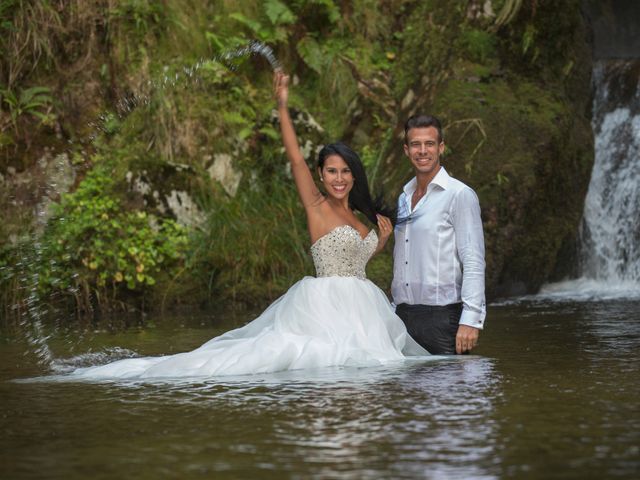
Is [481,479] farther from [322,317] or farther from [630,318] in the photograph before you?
[630,318]

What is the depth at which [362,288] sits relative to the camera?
7914mm

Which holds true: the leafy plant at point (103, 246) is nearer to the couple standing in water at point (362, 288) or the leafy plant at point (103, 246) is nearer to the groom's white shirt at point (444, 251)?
the couple standing in water at point (362, 288)

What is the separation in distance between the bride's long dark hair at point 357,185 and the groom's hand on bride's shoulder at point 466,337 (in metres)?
0.95

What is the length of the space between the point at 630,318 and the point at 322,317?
4.35 m

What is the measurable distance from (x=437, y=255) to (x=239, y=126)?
8065mm

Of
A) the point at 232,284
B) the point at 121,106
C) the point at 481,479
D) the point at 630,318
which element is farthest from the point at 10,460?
the point at 121,106

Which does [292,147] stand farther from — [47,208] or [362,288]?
[47,208]

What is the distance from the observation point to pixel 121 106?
1546 centimetres

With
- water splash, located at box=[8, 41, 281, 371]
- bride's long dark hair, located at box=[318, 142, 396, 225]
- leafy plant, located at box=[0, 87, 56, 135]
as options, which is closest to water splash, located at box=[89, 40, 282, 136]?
water splash, located at box=[8, 41, 281, 371]

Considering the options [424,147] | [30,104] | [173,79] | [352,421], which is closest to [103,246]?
[30,104]

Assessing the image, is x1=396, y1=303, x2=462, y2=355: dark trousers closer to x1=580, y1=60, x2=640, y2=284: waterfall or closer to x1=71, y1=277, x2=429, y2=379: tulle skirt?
x1=71, y1=277, x2=429, y2=379: tulle skirt

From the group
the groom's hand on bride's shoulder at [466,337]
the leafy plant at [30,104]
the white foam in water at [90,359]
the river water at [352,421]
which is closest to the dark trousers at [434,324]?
the river water at [352,421]

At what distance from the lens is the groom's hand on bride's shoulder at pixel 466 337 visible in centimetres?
724

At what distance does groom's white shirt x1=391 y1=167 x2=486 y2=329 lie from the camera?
7.23 meters
